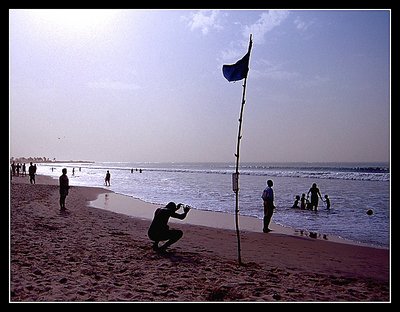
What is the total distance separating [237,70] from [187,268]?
14.7ft

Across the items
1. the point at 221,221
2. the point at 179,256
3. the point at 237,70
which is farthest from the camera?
the point at 221,221

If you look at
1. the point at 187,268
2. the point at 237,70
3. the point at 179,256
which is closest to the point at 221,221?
the point at 179,256

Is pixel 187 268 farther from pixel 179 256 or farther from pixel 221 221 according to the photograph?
pixel 221 221

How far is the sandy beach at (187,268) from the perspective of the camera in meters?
6.11

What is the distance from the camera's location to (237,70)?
8039 millimetres

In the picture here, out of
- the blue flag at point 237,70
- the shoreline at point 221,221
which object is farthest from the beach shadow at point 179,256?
the shoreline at point 221,221

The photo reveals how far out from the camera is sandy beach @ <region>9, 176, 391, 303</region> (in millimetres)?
6113

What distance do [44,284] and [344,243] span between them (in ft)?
30.2

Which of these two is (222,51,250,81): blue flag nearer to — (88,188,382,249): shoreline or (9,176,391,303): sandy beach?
(9,176,391,303): sandy beach

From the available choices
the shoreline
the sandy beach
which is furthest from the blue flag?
the shoreline

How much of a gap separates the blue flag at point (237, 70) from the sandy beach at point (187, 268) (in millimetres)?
4214

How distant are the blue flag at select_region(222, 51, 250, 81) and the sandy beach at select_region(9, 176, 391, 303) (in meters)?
4.21

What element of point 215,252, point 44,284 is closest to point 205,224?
point 215,252
